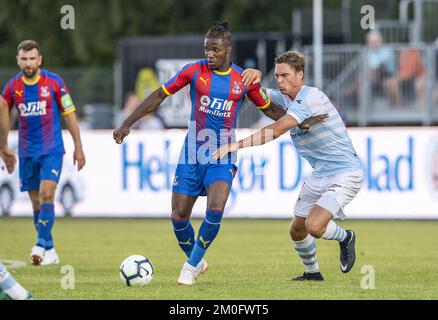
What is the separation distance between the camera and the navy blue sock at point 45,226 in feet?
43.8

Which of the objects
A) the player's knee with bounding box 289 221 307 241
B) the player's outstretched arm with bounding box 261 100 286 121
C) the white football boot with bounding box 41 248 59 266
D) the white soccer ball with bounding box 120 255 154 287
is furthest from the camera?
the white football boot with bounding box 41 248 59 266

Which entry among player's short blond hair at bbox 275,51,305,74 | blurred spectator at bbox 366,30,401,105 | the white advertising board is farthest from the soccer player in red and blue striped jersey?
blurred spectator at bbox 366,30,401,105

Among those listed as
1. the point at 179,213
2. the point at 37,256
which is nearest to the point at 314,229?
the point at 179,213

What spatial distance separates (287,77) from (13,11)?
2693cm

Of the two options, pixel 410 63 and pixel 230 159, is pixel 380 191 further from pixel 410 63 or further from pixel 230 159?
pixel 230 159

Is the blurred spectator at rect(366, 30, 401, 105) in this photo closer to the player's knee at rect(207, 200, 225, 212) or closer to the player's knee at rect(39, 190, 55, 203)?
the player's knee at rect(39, 190, 55, 203)

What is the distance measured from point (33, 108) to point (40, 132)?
30 cm

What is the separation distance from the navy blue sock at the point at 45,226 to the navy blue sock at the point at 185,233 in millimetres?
2455

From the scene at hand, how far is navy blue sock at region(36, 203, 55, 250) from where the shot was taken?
43.8ft

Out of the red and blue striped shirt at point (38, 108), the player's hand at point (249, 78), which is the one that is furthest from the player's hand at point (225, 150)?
the red and blue striped shirt at point (38, 108)

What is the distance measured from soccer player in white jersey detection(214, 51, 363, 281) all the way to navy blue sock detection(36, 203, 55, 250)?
3.40m

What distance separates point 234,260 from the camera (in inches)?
538

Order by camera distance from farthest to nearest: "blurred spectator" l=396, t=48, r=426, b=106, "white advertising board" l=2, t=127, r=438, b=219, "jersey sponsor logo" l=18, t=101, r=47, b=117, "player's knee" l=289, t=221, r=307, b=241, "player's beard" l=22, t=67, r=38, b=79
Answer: "blurred spectator" l=396, t=48, r=426, b=106, "white advertising board" l=2, t=127, r=438, b=219, "jersey sponsor logo" l=18, t=101, r=47, b=117, "player's beard" l=22, t=67, r=38, b=79, "player's knee" l=289, t=221, r=307, b=241

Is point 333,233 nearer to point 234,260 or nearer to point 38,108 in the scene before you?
point 234,260
